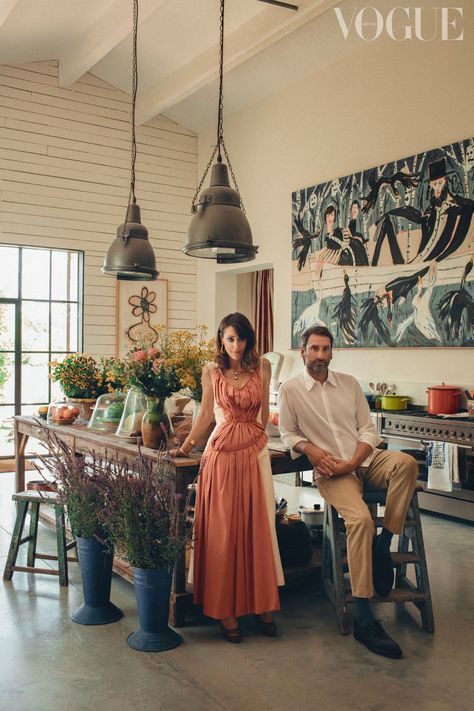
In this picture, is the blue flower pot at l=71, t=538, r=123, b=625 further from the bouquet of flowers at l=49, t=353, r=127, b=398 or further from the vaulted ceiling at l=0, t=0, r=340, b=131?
the vaulted ceiling at l=0, t=0, r=340, b=131

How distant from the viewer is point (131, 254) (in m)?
5.29

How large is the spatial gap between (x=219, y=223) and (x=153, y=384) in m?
1.01

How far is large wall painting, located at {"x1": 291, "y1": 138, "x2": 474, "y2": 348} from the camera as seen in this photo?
6223 mm

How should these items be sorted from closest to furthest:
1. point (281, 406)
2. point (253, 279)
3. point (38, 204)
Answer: point (281, 406) → point (38, 204) → point (253, 279)

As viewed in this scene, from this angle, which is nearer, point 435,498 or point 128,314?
point 435,498

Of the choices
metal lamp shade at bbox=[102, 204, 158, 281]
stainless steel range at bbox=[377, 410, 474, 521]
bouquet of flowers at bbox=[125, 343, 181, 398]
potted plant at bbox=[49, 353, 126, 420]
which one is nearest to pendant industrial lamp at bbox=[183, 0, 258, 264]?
bouquet of flowers at bbox=[125, 343, 181, 398]

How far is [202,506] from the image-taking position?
3473mm

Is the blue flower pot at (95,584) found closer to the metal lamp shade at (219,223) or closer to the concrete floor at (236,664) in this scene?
the concrete floor at (236,664)

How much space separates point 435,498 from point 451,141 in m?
3.24

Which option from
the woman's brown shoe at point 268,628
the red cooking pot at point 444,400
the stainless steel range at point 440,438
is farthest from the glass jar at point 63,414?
the red cooking pot at point 444,400

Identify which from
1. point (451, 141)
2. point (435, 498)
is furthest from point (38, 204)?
point (435, 498)

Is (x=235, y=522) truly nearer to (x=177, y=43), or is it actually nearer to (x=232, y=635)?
(x=232, y=635)

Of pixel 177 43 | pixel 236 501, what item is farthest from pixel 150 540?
pixel 177 43

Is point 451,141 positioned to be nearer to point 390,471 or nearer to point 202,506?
point 390,471
